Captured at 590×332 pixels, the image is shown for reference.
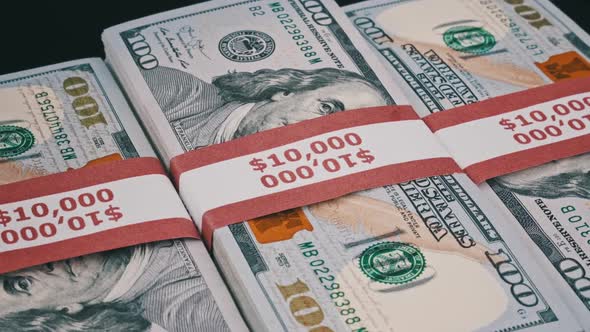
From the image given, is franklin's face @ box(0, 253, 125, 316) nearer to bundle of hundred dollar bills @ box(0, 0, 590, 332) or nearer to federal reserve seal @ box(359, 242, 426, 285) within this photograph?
bundle of hundred dollar bills @ box(0, 0, 590, 332)

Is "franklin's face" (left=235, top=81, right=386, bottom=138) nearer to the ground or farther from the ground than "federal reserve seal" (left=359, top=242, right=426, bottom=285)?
farther from the ground

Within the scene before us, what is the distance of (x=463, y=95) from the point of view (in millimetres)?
1035

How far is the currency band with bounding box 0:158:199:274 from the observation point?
0.86m

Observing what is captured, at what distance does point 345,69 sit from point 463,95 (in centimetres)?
11

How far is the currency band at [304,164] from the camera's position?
2.95 ft

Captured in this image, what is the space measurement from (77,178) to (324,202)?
0.21 meters

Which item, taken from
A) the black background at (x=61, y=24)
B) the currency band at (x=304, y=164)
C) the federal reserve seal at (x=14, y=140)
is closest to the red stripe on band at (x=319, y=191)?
the currency band at (x=304, y=164)

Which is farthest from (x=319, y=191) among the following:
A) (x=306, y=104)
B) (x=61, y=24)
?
(x=61, y=24)

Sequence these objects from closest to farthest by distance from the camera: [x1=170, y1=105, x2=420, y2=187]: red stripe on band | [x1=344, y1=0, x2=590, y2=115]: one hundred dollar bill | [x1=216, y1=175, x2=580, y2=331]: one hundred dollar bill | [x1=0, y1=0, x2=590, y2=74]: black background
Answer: [x1=216, y1=175, x2=580, y2=331]: one hundred dollar bill
[x1=170, y1=105, x2=420, y2=187]: red stripe on band
[x1=344, y1=0, x2=590, y2=115]: one hundred dollar bill
[x1=0, y1=0, x2=590, y2=74]: black background

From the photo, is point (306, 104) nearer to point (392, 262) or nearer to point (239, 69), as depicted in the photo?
point (239, 69)

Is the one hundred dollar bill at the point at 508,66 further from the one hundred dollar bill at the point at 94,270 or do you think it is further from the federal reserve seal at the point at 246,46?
the one hundred dollar bill at the point at 94,270

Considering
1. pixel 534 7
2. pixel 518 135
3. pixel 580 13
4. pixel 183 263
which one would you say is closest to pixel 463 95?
pixel 518 135

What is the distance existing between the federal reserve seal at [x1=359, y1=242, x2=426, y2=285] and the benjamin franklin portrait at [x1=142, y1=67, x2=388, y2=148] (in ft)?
0.56

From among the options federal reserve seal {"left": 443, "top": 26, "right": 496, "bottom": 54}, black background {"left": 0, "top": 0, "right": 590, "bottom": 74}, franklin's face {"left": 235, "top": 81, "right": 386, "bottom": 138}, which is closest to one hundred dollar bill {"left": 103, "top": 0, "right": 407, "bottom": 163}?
franklin's face {"left": 235, "top": 81, "right": 386, "bottom": 138}
